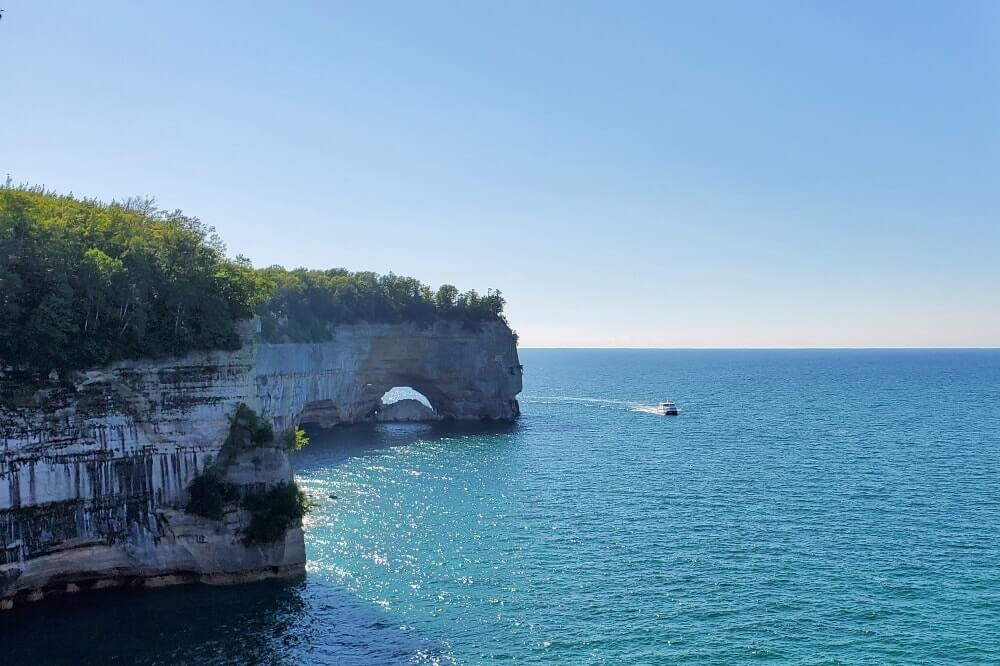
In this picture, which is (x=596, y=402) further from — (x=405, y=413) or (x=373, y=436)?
(x=373, y=436)

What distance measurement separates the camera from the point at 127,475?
123 ft

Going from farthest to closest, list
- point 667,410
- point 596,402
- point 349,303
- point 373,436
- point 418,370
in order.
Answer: point 596,402 → point 667,410 → point 418,370 → point 349,303 → point 373,436

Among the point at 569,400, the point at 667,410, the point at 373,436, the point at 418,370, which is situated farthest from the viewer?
the point at 569,400

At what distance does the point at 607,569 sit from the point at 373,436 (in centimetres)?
5566

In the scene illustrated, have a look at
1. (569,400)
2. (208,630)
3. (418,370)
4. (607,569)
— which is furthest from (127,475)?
(569,400)

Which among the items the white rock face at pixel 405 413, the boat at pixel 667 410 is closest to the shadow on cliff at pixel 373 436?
the white rock face at pixel 405 413

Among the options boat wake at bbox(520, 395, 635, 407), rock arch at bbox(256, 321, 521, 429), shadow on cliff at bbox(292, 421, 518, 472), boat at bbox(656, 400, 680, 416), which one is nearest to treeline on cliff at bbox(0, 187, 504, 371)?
shadow on cliff at bbox(292, 421, 518, 472)

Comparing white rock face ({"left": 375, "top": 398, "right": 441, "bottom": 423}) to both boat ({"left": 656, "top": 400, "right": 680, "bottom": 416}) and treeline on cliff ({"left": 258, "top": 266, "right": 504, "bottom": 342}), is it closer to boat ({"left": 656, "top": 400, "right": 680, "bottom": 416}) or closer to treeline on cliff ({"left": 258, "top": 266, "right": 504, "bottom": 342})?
treeline on cliff ({"left": 258, "top": 266, "right": 504, "bottom": 342})

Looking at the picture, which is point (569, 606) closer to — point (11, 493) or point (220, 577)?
point (220, 577)

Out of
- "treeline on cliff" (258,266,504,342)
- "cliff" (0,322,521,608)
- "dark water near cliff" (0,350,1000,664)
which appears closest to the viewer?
"dark water near cliff" (0,350,1000,664)

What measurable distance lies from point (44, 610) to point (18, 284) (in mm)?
15998

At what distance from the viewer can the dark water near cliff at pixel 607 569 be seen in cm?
3200

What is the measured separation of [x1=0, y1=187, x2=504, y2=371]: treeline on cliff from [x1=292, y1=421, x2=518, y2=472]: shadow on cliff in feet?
101

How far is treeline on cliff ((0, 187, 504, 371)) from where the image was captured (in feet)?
115
